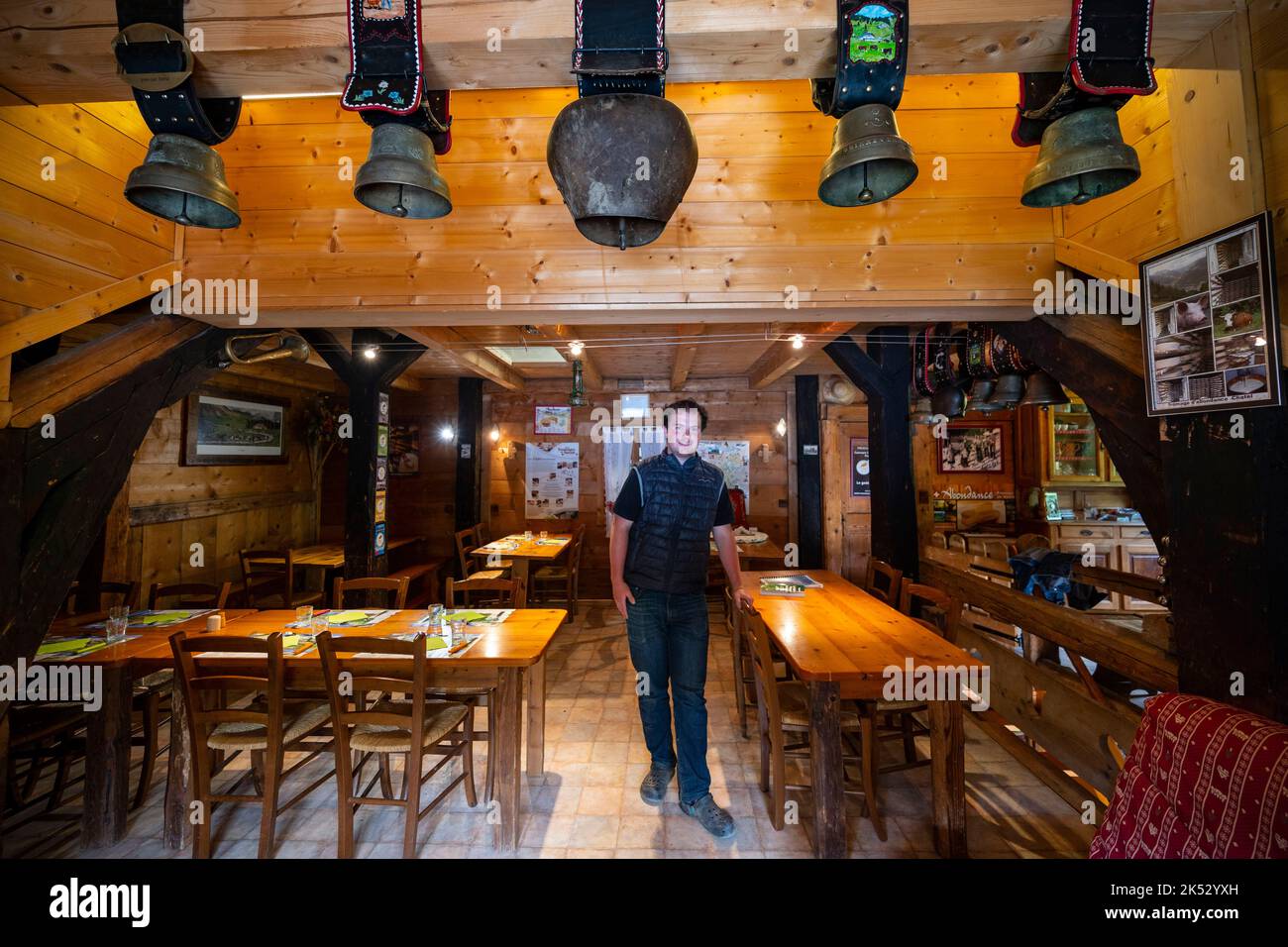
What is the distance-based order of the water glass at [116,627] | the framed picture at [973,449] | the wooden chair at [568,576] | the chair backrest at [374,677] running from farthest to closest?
the framed picture at [973,449]
the wooden chair at [568,576]
the water glass at [116,627]
the chair backrest at [374,677]

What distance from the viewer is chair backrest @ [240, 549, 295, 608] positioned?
497cm

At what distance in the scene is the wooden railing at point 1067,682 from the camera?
2.44 meters

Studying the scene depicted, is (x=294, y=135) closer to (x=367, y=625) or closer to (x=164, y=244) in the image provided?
(x=164, y=244)

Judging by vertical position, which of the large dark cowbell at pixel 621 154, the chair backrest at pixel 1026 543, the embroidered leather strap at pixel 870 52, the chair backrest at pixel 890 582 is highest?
the embroidered leather strap at pixel 870 52

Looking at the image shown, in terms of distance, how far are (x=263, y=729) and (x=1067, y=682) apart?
4.10 meters

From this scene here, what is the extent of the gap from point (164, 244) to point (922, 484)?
593 cm

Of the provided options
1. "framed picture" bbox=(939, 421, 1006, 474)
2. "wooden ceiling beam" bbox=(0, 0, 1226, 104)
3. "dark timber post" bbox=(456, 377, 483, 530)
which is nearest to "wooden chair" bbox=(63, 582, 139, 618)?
"wooden ceiling beam" bbox=(0, 0, 1226, 104)

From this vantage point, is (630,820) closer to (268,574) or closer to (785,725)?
(785,725)

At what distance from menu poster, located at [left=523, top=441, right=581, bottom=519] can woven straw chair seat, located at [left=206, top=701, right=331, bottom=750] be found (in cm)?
490

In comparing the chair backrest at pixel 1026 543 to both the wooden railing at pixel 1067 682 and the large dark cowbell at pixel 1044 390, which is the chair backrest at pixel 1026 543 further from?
the large dark cowbell at pixel 1044 390

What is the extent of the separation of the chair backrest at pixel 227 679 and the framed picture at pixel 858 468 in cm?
661

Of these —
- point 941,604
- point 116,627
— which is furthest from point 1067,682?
point 116,627

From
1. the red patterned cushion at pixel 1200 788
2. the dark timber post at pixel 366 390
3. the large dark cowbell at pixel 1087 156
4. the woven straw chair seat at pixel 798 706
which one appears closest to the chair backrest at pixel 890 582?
the woven straw chair seat at pixel 798 706
